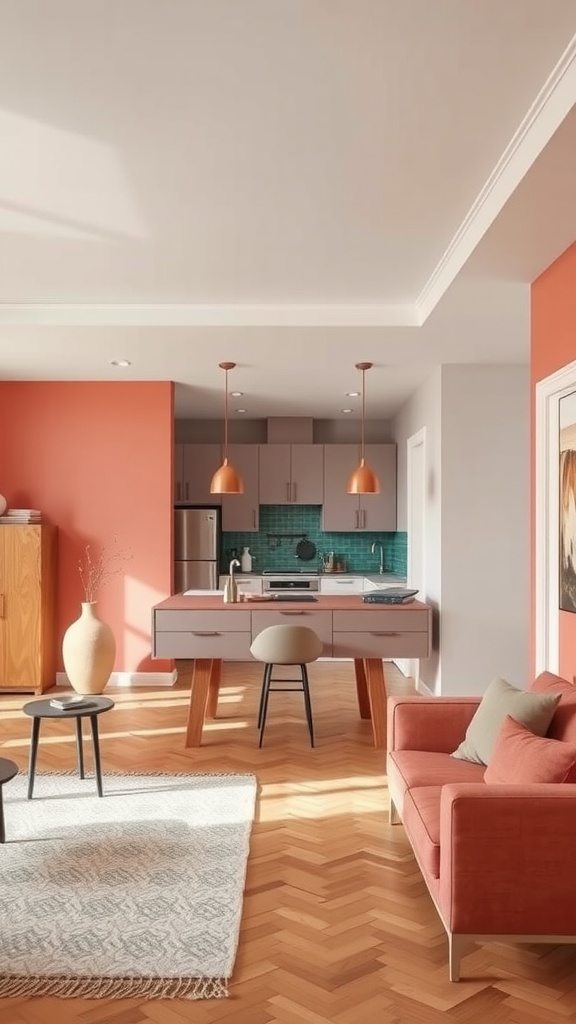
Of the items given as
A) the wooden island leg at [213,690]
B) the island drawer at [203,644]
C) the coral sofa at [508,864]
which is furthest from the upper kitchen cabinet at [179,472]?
Result: the coral sofa at [508,864]

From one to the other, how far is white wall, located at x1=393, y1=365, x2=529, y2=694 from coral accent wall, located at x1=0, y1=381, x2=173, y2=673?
2.32m

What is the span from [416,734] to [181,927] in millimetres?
1347

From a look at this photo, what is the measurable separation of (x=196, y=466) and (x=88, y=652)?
322cm

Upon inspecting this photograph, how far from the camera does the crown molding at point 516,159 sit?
267 cm

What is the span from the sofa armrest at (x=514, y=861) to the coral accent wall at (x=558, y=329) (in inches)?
53.3

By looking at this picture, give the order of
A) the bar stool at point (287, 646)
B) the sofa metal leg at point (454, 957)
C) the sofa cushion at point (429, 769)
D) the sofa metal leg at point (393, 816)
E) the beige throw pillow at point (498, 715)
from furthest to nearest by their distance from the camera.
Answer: the bar stool at point (287, 646), the sofa metal leg at point (393, 816), the sofa cushion at point (429, 769), the beige throw pillow at point (498, 715), the sofa metal leg at point (454, 957)

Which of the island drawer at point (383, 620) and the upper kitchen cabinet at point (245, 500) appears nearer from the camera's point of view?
the island drawer at point (383, 620)

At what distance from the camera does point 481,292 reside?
15.2ft

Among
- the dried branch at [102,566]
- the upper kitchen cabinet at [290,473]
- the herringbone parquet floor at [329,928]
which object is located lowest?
the herringbone parquet floor at [329,928]

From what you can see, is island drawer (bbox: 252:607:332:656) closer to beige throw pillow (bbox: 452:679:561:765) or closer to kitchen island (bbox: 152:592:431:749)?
kitchen island (bbox: 152:592:431:749)

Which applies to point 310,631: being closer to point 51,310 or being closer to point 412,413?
point 51,310

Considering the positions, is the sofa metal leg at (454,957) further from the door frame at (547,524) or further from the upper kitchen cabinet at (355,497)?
the upper kitchen cabinet at (355,497)

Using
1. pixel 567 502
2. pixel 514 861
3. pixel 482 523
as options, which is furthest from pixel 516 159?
pixel 482 523

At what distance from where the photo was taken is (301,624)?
5453 millimetres
